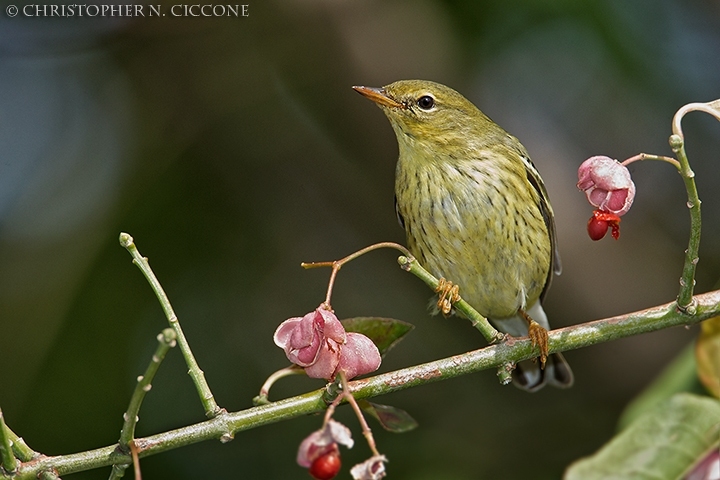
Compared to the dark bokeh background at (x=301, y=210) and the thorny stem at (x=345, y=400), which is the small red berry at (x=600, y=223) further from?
the dark bokeh background at (x=301, y=210)

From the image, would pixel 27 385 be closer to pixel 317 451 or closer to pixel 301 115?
pixel 301 115

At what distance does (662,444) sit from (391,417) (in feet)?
2.90

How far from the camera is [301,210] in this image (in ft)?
20.9

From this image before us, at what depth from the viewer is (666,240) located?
605 cm

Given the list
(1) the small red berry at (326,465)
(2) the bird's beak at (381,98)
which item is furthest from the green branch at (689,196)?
(2) the bird's beak at (381,98)

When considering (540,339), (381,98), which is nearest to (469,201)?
(381,98)

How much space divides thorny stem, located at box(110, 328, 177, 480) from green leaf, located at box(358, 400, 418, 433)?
793 mm

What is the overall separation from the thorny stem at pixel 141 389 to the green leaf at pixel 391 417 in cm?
79

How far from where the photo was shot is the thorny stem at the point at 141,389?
1.97 metres

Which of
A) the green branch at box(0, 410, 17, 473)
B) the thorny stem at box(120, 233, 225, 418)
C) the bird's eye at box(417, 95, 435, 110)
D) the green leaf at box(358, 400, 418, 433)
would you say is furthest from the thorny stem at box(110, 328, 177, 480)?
the bird's eye at box(417, 95, 435, 110)

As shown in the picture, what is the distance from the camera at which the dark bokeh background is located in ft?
18.2

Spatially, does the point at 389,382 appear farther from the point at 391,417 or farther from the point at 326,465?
the point at 326,465

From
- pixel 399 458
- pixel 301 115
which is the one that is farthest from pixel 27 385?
pixel 301 115

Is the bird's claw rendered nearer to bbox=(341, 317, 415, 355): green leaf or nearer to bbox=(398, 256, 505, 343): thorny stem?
bbox=(398, 256, 505, 343): thorny stem
